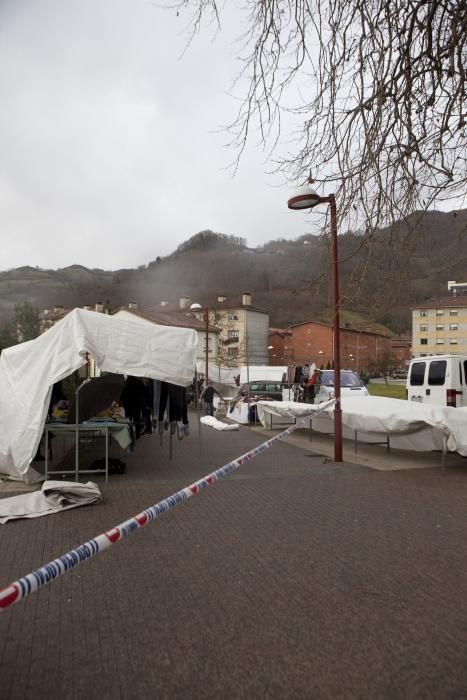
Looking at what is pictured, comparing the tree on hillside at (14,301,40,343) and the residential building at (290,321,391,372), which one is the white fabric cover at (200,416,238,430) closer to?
the tree on hillside at (14,301,40,343)

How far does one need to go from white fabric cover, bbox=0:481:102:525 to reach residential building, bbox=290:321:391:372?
77762mm

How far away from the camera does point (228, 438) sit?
15.8 metres

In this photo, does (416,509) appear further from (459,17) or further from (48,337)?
(48,337)

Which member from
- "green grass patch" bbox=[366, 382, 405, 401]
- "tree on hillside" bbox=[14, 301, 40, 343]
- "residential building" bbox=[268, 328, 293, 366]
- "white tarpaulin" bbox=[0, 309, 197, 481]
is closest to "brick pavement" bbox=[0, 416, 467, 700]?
"white tarpaulin" bbox=[0, 309, 197, 481]

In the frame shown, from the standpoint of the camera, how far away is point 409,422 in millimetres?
9727

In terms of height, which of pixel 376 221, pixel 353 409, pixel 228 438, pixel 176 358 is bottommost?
pixel 228 438

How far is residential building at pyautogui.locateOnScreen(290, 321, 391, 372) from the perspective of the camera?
8638 centimetres

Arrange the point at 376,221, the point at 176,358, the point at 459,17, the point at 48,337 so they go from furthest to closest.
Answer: the point at 176,358 < the point at 48,337 < the point at 376,221 < the point at 459,17

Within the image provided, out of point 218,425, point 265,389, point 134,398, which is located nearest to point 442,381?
point 218,425

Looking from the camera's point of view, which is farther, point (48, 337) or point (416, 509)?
point (48, 337)

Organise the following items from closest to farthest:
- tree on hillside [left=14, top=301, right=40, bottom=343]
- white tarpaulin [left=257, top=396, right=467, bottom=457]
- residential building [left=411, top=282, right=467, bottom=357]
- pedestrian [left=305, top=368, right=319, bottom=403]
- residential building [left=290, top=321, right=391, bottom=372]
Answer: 1. white tarpaulin [left=257, top=396, right=467, bottom=457]
2. pedestrian [left=305, top=368, right=319, bottom=403]
3. tree on hillside [left=14, top=301, right=40, bottom=343]
4. residential building [left=290, top=321, right=391, bottom=372]
5. residential building [left=411, top=282, right=467, bottom=357]

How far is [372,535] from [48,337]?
613cm

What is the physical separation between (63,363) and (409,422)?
5961 mm

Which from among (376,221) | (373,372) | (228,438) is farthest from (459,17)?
(373,372)
